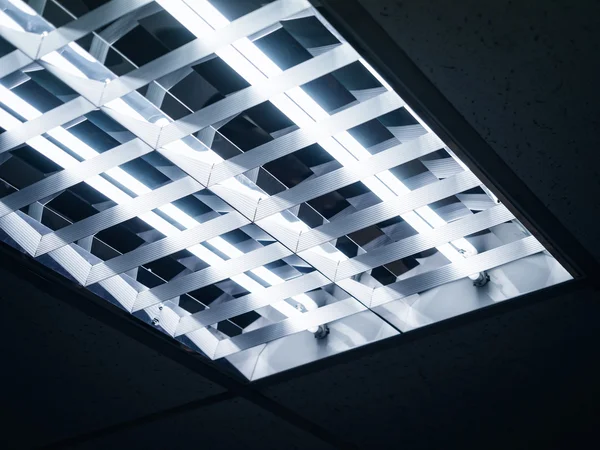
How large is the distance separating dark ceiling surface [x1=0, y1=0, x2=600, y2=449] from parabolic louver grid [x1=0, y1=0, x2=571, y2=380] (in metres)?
0.13

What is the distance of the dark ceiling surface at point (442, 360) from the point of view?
1513 millimetres

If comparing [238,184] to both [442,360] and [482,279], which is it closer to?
[482,279]

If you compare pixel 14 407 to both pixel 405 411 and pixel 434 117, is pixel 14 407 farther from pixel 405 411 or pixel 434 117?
pixel 434 117

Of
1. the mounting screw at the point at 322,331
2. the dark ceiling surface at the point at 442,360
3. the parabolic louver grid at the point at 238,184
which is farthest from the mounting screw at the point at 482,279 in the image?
the mounting screw at the point at 322,331

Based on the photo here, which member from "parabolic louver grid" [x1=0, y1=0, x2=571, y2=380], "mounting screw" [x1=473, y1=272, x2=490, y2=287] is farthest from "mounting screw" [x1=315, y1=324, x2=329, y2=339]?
"mounting screw" [x1=473, y1=272, x2=490, y2=287]

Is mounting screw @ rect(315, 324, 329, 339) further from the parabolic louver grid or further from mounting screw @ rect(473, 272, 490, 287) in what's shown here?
mounting screw @ rect(473, 272, 490, 287)

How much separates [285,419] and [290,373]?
0.30m

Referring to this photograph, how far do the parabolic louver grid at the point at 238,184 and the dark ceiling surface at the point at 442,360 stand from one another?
127 millimetres

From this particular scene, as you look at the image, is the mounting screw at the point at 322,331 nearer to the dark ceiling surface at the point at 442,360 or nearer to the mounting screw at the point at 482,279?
the dark ceiling surface at the point at 442,360

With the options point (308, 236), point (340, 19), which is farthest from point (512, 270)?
point (340, 19)

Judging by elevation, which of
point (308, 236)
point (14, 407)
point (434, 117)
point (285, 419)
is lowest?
point (14, 407)

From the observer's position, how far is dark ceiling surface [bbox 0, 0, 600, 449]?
59.6 inches

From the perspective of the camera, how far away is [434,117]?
5.46 feet

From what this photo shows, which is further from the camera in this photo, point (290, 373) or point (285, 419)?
point (285, 419)
